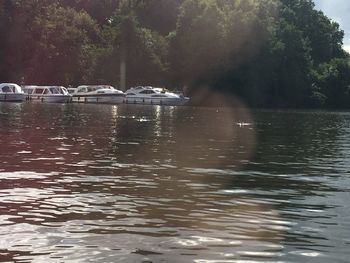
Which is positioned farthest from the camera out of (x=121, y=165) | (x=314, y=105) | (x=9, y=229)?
(x=314, y=105)

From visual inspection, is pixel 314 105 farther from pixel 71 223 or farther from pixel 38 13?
pixel 71 223

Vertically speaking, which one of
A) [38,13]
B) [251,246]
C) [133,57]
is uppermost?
[38,13]

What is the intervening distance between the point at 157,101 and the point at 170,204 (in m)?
88.3

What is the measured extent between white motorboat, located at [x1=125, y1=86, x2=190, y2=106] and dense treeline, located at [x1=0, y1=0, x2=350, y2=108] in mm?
9675

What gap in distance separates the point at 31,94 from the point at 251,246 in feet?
310

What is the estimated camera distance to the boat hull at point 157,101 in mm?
100938

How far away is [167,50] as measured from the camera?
380 ft

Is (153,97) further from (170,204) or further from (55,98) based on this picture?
(170,204)

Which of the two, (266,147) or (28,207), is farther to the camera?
(266,147)

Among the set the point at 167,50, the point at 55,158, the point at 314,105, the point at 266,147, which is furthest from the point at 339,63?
the point at 55,158

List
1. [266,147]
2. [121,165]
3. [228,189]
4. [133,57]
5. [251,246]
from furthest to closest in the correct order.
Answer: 1. [133,57]
2. [266,147]
3. [121,165]
4. [228,189]
5. [251,246]

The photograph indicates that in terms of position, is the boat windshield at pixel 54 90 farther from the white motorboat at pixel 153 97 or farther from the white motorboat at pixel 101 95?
the white motorboat at pixel 153 97

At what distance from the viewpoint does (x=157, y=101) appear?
103m

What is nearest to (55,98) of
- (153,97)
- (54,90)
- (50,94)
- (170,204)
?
(50,94)
